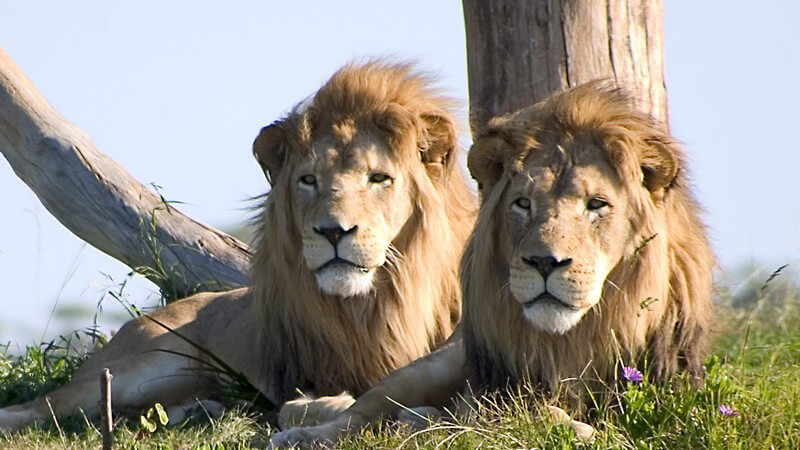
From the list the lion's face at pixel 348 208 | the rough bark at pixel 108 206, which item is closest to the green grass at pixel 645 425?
→ the lion's face at pixel 348 208

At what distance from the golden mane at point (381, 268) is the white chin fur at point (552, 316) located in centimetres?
120

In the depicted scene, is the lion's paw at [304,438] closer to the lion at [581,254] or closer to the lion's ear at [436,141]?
the lion at [581,254]

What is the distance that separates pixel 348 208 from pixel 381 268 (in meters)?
0.41

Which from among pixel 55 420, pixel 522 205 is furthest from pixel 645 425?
pixel 55 420

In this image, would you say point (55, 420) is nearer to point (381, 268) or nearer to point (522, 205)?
point (381, 268)

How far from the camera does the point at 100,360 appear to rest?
21.6 ft

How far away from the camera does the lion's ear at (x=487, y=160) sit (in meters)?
4.77

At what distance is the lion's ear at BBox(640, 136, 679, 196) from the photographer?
464 centimetres

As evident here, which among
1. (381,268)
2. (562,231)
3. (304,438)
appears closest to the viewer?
(562,231)

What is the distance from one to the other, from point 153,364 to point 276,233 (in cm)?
114

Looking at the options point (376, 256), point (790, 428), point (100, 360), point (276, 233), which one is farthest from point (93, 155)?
point (790, 428)

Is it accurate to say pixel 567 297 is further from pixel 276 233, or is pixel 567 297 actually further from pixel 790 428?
pixel 276 233

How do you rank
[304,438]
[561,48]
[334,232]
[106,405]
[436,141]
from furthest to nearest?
[561,48], [436,141], [334,232], [304,438], [106,405]

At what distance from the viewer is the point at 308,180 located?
547 centimetres
